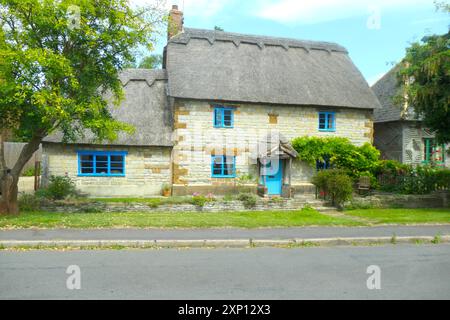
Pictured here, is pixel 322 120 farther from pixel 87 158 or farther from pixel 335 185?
pixel 87 158

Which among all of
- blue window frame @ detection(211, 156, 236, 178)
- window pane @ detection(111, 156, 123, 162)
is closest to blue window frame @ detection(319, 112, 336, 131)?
blue window frame @ detection(211, 156, 236, 178)

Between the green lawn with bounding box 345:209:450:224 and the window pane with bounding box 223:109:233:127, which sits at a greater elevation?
the window pane with bounding box 223:109:233:127

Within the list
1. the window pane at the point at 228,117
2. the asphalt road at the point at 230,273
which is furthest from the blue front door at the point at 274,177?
the asphalt road at the point at 230,273

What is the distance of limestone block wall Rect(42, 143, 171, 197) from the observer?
1830cm

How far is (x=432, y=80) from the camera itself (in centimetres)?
1617

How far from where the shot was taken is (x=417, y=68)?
53.6 ft

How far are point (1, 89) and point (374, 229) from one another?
11.7 meters

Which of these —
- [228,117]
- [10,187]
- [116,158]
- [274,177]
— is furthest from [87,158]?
[274,177]

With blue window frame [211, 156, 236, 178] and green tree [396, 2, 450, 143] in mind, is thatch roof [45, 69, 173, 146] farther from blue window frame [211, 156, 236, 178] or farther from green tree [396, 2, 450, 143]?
green tree [396, 2, 450, 143]

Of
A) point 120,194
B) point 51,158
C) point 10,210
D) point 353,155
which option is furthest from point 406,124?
point 10,210

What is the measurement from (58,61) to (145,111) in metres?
8.31

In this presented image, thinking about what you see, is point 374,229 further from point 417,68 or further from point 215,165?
point 215,165

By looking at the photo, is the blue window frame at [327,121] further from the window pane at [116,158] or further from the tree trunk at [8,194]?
the tree trunk at [8,194]

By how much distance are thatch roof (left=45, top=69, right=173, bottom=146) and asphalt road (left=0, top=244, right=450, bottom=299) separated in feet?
34.4
